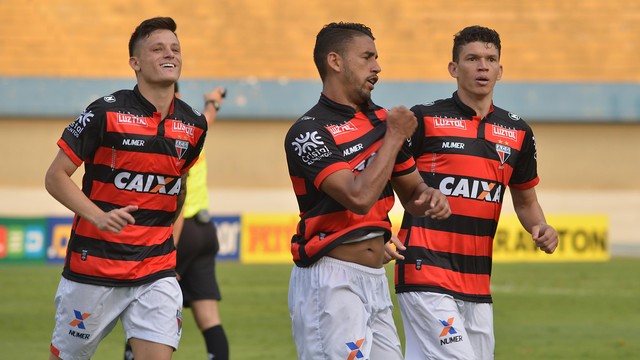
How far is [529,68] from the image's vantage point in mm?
30016

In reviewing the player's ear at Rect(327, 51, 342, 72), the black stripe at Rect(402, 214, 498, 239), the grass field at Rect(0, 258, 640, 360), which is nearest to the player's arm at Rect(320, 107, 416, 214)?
the player's ear at Rect(327, 51, 342, 72)

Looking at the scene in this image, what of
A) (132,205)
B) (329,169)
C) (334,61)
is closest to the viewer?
(329,169)

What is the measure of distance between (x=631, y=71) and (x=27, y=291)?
19.0 m

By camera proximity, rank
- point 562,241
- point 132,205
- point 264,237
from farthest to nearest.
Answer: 1. point 562,241
2. point 264,237
3. point 132,205

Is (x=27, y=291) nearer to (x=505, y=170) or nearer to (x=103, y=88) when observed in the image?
(x=505, y=170)

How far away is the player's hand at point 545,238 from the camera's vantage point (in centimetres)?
604

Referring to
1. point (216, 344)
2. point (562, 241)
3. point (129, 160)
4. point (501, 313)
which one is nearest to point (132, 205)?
point (129, 160)

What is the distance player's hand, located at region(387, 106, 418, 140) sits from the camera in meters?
4.89

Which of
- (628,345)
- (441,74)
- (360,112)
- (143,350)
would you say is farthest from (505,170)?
(441,74)

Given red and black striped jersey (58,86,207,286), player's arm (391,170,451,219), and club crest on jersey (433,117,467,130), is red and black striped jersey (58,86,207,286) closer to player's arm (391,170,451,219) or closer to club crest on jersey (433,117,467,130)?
player's arm (391,170,451,219)

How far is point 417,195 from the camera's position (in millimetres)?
5508

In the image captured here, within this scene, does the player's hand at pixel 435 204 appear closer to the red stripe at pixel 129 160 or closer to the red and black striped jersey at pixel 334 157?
the red and black striped jersey at pixel 334 157

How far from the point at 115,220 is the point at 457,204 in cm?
Answer: 187

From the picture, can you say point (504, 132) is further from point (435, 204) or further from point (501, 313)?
point (501, 313)
